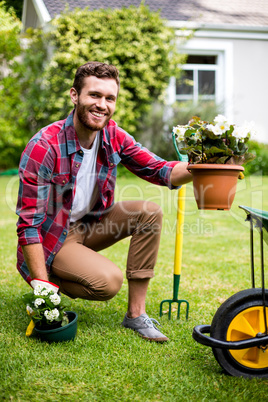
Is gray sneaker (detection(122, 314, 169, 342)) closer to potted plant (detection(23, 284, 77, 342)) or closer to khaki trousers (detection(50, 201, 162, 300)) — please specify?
khaki trousers (detection(50, 201, 162, 300))

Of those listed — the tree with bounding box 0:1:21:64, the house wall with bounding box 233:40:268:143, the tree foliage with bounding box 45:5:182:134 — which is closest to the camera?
the tree with bounding box 0:1:21:64

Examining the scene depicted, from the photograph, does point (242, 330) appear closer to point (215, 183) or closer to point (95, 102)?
point (215, 183)

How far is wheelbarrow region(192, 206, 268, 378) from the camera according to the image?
1932mm

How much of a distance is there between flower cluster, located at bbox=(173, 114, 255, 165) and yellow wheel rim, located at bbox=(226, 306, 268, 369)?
711 millimetres

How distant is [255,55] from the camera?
10.2 m

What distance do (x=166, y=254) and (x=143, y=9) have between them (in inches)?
249

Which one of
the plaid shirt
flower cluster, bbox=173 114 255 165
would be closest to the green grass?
the plaid shirt

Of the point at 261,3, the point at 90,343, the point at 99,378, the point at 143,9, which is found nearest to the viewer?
the point at 99,378

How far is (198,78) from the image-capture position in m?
10.4

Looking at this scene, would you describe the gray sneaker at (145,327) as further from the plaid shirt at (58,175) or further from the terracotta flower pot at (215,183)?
the terracotta flower pot at (215,183)

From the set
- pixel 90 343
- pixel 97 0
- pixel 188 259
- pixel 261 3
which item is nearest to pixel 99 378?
pixel 90 343

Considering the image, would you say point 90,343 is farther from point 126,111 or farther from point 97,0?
point 97,0

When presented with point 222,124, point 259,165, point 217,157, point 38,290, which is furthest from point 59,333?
point 259,165

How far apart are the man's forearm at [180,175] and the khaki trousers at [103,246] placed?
187 mm
